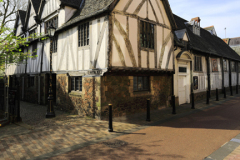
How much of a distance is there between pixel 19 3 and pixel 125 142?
72.5 ft

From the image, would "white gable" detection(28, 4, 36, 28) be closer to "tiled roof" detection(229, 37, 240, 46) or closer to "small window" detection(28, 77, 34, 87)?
"small window" detection(28, 77, 34, 87)

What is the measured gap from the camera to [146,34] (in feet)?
28.6

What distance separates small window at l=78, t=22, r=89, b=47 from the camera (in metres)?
8.10

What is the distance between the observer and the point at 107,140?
5.03 metres

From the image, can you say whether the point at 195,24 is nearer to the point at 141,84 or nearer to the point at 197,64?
the point at 197,64

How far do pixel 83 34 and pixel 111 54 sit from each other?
7.61 ft

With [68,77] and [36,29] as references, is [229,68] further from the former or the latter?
[36,29]

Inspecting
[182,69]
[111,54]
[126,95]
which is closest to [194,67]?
[182,69]

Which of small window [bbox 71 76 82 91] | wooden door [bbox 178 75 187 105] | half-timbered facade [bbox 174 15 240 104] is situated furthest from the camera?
wooden door [bbox 178 75 187 105]

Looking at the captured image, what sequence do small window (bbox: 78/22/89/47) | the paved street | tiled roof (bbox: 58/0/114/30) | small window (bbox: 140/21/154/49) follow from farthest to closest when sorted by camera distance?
small window (bbox: 140/21/154/49)
small window (bbox: 78/22/89/47)
tiled roof (bbox: 58/0/114/30)
the paved street

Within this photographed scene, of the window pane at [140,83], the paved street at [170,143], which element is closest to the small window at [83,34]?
the window pane at [140,83]

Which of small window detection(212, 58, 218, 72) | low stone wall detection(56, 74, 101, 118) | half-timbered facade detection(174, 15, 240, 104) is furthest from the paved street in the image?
small window detection(212, 58, 218, 72)

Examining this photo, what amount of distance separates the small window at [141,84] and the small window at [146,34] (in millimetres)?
1851

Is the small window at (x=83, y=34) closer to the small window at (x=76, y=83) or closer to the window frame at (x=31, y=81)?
the small window at (x=76, y=83)
